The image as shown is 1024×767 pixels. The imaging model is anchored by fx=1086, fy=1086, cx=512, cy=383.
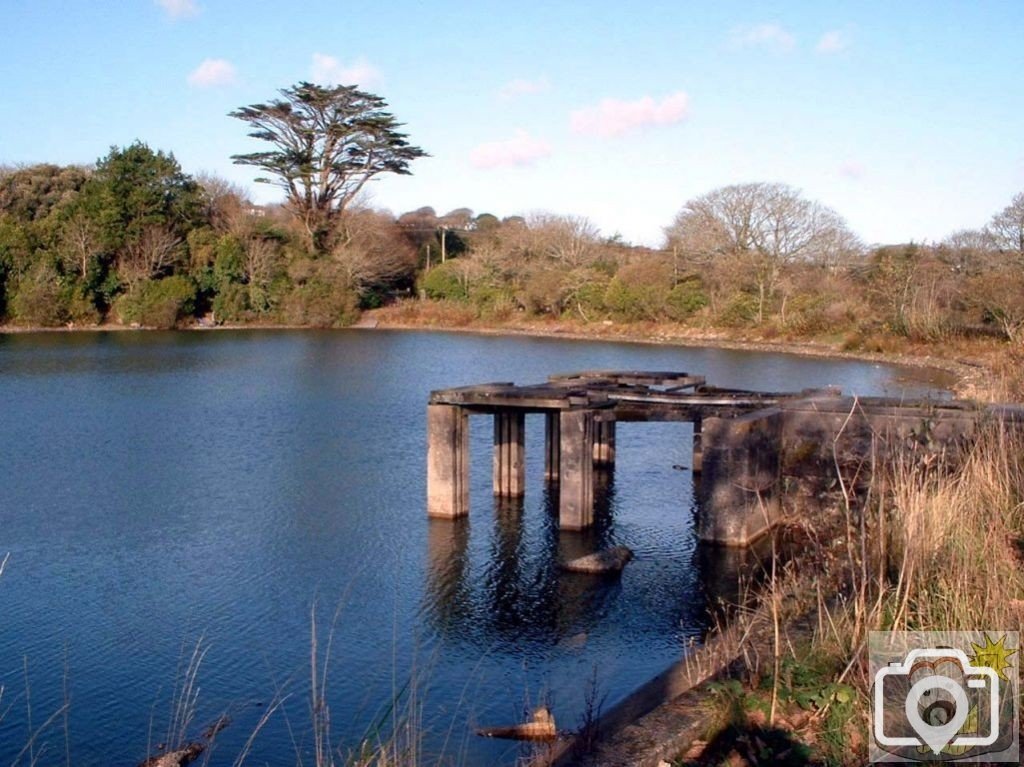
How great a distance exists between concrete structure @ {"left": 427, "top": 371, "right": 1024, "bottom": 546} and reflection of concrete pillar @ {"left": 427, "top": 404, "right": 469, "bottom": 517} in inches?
0.5

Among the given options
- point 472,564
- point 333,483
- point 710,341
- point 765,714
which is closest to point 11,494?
point 333,483

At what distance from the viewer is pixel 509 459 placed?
1462 centimetres

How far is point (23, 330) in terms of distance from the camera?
1918 inches

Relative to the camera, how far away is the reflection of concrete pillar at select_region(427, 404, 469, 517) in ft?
42.4

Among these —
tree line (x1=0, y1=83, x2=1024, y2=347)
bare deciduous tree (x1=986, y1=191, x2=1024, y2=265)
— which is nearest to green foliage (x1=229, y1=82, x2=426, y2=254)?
tree line (x1=0, y1=83, x2=1024, y2=347)

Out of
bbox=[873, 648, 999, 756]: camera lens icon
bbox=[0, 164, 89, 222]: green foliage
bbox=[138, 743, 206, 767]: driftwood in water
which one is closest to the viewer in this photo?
bbox=[873, 648, 999, 756]: camera lens icon

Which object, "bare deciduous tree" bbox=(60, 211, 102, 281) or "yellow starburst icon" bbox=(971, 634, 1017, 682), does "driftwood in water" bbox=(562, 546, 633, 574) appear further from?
"bare deciduous tree" bbox=(60, 211, 102, 281)

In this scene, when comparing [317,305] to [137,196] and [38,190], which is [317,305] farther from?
[38,190]

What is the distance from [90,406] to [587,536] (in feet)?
48.2

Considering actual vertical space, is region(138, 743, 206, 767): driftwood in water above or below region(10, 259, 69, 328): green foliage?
below

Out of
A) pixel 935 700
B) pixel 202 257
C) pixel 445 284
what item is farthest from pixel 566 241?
pixel 935 700

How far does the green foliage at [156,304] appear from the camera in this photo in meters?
50.6

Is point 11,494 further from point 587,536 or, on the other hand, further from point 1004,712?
point 1004,712

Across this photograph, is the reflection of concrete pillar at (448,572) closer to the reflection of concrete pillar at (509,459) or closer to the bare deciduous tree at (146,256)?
the reflection of concrete pillar at (509,459)
